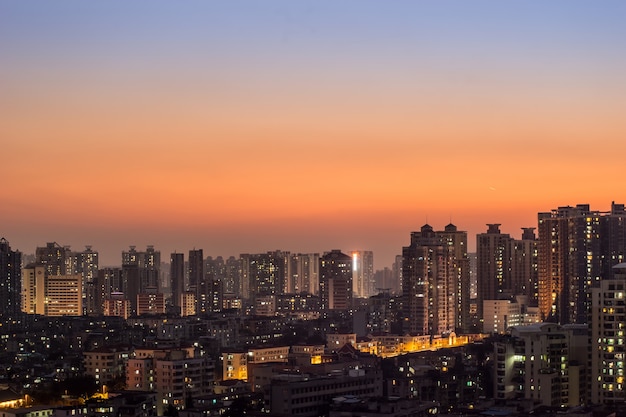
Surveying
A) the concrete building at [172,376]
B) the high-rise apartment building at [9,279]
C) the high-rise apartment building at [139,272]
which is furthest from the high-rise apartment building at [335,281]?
the concrete building at [172,376]

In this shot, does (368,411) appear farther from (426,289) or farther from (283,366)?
(426,289)

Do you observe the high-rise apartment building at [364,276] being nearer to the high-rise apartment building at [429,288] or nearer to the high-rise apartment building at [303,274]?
the high-rise apartment building at [303,274]

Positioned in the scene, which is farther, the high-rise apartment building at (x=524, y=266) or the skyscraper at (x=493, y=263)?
the skyscraper at (x=493, y=263)

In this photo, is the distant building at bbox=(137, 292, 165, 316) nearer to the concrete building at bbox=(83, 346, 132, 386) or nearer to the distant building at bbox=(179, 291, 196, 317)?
the distant building at bbox=(179, 291, 196, 317)

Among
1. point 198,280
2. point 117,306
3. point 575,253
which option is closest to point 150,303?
point 117,306

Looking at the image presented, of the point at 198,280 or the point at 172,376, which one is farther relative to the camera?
the point at 198,280

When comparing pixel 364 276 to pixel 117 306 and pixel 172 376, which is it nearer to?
pixel 117 306

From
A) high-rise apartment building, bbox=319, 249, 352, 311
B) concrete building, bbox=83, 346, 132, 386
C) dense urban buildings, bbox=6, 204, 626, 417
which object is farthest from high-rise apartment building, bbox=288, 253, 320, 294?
concrete building, bbox=83, 346, 132, 386
